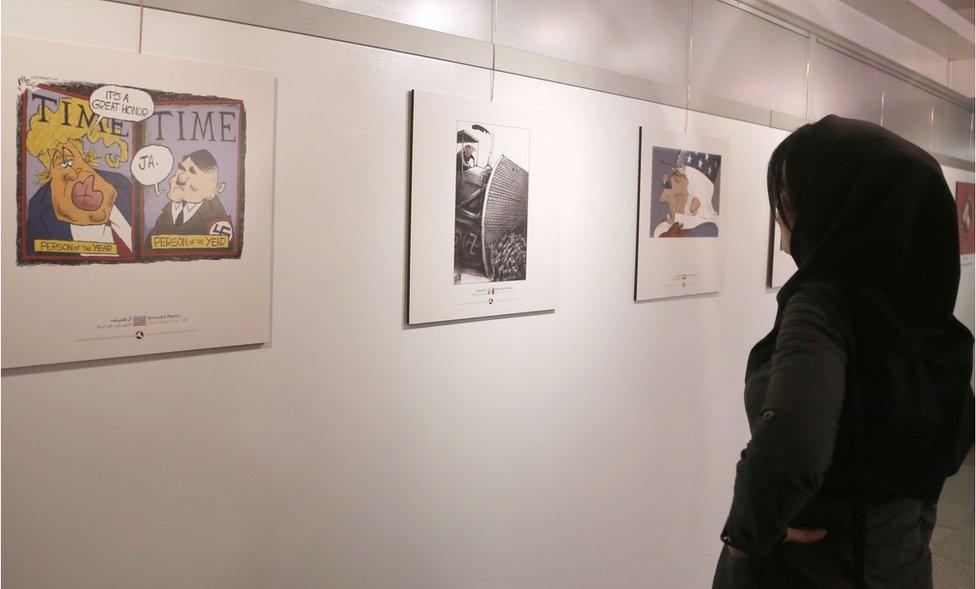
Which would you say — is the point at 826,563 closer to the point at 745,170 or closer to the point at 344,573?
the point at 344,573

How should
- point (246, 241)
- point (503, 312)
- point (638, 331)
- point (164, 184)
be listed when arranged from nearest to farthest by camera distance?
point (164, 184)
point (246, 241)
point (503, 312)
point (638, 331)

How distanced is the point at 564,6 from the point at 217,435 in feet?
6.01

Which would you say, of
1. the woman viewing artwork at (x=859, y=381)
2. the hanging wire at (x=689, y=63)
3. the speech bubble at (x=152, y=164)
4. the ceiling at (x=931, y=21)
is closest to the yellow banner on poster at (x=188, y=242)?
the speech bubble at (x=152, y=164)

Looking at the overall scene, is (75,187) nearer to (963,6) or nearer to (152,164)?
(152,164)

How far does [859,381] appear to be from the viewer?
1.60 metres

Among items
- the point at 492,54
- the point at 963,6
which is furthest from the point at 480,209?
the point at 963,6

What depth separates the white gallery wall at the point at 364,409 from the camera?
1708mm

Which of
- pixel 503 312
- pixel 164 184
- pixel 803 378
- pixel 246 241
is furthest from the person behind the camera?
pixel 503 312

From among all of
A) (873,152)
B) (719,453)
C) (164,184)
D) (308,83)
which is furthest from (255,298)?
(719,453)

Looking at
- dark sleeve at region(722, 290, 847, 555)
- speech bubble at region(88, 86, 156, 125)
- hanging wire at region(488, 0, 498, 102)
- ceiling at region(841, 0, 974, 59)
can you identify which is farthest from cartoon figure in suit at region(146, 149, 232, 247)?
ceiling at region(841, 0, 974, 59)

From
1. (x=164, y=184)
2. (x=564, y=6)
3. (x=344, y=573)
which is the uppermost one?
(x=564, y=6)

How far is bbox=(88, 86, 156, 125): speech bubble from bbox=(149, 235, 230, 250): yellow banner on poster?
265 mm

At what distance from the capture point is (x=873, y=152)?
5.25ft

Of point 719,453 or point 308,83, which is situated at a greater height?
point 308,83
